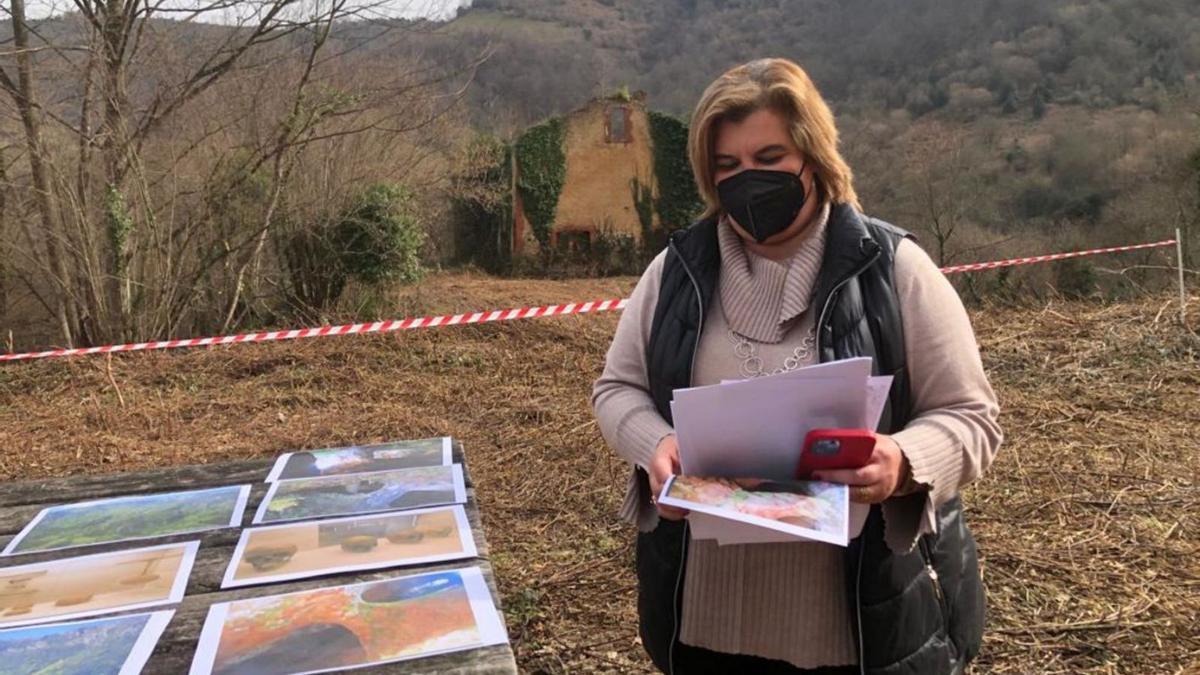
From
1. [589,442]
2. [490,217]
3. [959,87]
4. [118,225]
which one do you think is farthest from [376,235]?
[959,87]

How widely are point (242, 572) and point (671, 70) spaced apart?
Answer: 58.5m

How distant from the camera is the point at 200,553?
1.96m

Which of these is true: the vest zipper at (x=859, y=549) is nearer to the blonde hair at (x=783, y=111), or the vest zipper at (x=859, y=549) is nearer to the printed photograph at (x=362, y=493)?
the blonde hair at (x=783, y=111)

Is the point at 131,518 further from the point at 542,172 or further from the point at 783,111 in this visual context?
the point at 542,172

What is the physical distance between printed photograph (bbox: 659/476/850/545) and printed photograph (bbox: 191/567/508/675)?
0.49 metres

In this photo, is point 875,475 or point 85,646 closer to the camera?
point 875,475

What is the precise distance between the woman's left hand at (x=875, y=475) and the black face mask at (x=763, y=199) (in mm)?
464

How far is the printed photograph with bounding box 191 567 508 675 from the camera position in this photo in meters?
1.47

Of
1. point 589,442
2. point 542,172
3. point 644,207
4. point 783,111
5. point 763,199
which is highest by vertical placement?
point 783,111

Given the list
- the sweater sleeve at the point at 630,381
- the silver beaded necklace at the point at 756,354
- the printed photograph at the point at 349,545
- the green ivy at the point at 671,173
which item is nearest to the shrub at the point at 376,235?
the printed photograph at the point at 349,545

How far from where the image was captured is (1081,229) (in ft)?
100

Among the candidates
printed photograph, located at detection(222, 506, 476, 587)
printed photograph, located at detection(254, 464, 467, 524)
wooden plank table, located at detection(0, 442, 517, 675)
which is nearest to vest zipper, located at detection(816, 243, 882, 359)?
wooden plank table, located at detection(0, 442, 517, 675)

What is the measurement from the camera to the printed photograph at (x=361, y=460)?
100 inches

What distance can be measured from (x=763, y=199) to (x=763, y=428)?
0.46 meters
